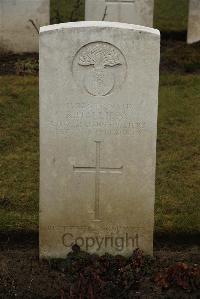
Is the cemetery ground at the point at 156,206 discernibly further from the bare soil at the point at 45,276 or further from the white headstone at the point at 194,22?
the white headstone at the point at 194,22

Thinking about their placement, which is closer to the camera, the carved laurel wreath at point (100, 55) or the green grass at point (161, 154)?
the carved laurel wreath at point (100, 55)

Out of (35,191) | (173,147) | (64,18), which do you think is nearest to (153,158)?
(35,191)

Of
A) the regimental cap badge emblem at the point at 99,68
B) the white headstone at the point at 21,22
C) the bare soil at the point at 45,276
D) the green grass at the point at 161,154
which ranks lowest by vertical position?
the bare soil at the point at 45,276

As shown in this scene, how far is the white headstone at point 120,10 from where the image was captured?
1091cm

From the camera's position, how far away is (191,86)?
9.80 meters

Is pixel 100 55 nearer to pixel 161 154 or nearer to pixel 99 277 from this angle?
pixel 99 277

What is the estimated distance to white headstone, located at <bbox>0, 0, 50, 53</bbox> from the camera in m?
10.9

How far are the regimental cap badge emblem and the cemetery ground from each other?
1.18 m

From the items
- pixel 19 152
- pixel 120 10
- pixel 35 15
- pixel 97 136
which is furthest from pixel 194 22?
pixel 97 136

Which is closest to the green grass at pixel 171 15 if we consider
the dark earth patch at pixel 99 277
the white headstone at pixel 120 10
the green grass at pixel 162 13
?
the green grass at pixel 162 13

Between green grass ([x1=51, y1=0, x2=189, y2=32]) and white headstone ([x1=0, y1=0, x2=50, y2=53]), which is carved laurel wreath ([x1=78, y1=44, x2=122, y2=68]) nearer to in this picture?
white headstone ([x1=0, y1=0, x2=50, y2=53])

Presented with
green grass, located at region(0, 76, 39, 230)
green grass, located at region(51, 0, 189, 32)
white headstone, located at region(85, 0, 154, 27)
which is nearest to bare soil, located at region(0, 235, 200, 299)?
green grass, located at region(0, 76, 39, 230)

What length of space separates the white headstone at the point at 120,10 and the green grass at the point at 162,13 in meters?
1.24

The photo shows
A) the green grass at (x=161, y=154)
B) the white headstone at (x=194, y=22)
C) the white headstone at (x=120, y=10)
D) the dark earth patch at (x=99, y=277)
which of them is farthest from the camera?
the white headstone at (x=194, y=22)
